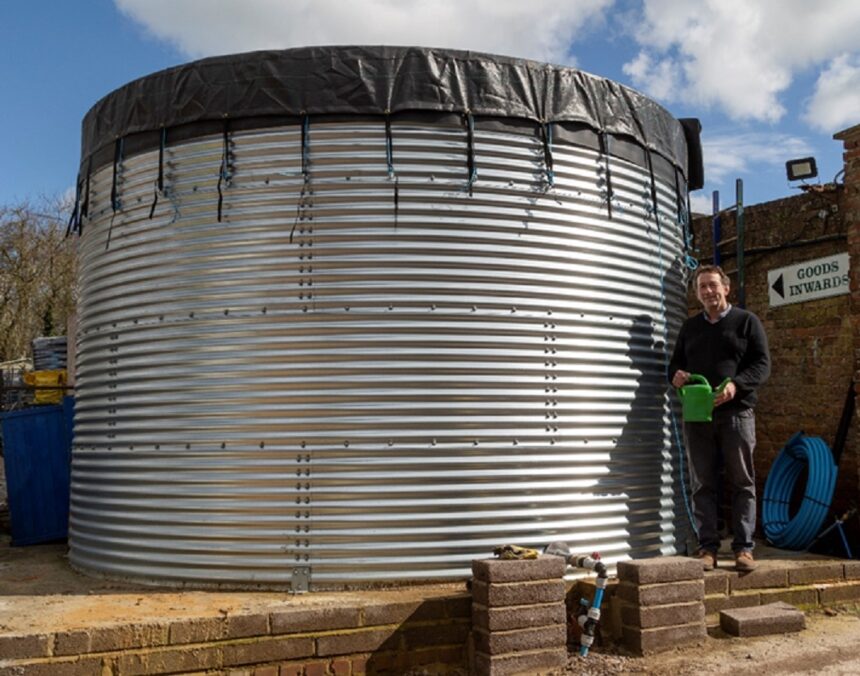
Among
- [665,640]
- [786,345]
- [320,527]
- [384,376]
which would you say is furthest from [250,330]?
[786,345]

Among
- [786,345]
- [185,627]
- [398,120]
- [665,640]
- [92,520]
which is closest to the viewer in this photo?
[185,627]

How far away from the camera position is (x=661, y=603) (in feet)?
16.3

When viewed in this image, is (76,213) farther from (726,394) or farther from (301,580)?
(726,394)

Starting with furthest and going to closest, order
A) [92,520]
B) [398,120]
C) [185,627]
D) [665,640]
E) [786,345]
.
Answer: [786,345] < [92,520] < [398,120] < [665,640] < [185,627]

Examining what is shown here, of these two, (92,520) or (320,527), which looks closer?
(320,527)

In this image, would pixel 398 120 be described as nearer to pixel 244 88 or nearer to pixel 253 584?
pixel 244 88

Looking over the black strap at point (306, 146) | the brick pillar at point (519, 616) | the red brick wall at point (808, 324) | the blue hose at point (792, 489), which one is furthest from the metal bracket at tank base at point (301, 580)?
the red brick wall at point (808, 324)

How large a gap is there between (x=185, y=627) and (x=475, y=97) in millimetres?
3683

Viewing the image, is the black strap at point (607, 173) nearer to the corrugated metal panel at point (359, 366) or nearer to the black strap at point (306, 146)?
the corrugated metal panel at point (359, 366)

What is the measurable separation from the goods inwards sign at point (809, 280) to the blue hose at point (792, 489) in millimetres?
1325

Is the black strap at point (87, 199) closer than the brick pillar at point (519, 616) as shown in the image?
No

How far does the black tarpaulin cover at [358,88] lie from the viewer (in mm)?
5336

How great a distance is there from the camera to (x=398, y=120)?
5.36 m

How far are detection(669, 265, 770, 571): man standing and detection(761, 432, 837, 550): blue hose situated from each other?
49.7 inches
